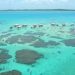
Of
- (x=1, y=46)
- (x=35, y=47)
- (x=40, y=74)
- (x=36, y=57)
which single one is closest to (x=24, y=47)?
(x=35, y=47)

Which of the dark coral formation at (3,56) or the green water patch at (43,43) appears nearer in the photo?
the dark coral formation at (3,56)

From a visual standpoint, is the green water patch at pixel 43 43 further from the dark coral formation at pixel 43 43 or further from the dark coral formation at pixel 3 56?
the dark coral formation at pixel 3 56

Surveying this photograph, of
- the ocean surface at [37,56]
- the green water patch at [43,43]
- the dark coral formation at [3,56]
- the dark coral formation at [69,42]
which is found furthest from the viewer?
the dark coral formation at [69,42]

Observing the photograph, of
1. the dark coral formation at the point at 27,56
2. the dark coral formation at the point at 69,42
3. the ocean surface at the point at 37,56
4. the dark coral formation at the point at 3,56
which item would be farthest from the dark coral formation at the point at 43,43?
the dark coral formation at the point at 3,56

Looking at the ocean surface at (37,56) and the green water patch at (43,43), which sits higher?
the ocean surface at (37,56)

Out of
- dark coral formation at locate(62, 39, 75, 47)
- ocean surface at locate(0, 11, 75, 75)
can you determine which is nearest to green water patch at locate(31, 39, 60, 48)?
ocean surface at locate(0, 11, 75, 75)

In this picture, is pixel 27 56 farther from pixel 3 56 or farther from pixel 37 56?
pixel 3 56

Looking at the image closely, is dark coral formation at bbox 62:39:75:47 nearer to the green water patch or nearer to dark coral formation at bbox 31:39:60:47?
the green water patch

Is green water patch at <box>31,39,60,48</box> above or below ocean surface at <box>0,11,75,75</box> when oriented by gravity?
below

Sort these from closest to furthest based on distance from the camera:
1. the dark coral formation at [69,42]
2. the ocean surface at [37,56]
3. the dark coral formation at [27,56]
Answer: the ocean surface at [37,56] → the dark coral formation at [27,56] → the dark coral formation at [69,42]
